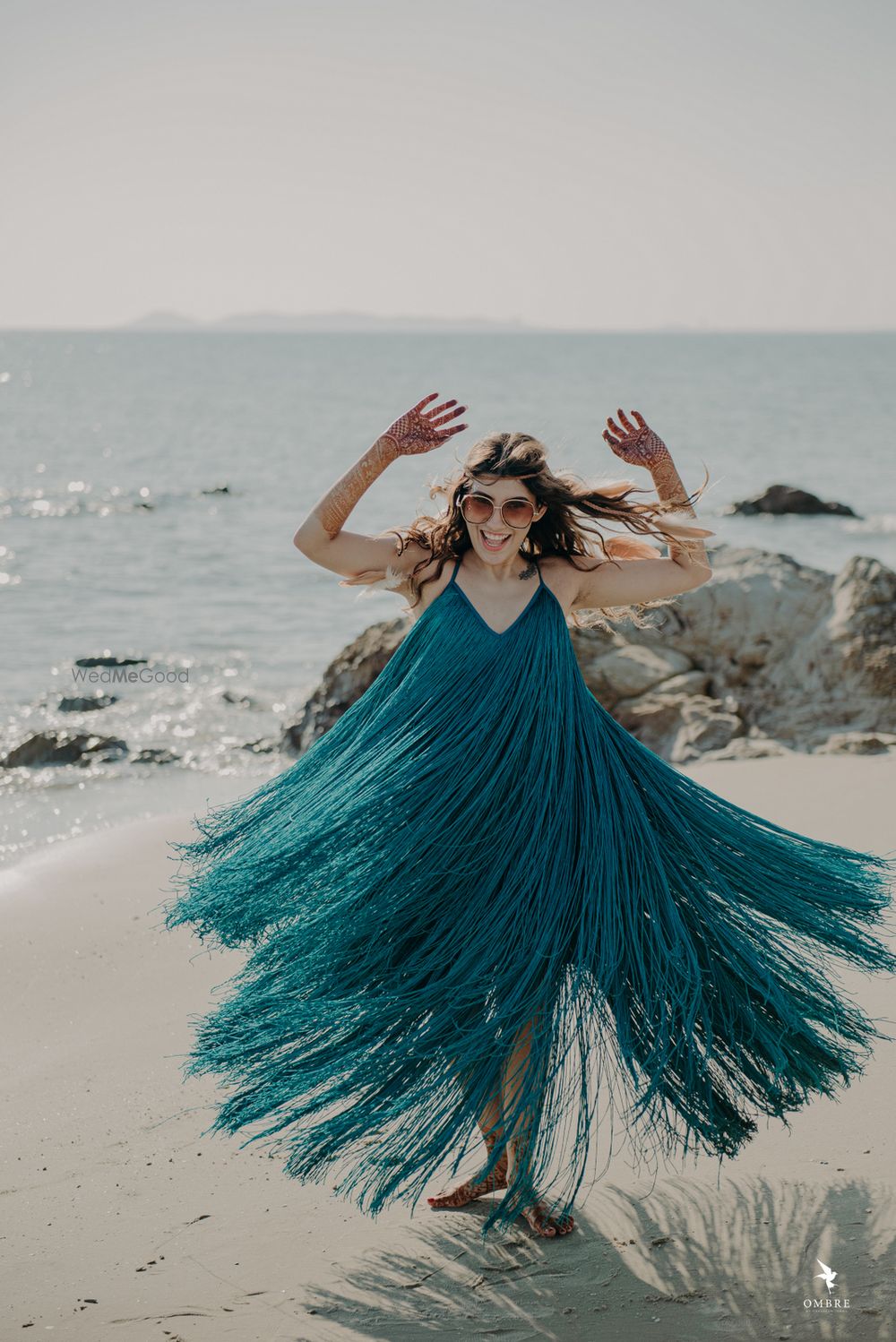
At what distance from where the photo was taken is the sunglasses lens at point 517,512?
3.52m

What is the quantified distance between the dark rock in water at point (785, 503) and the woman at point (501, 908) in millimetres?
20161

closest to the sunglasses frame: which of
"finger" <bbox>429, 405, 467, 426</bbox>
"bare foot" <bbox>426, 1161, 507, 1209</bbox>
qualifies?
"finger" <bbox>429, 405, 467, 426</bbox>

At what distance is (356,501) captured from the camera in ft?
12.0

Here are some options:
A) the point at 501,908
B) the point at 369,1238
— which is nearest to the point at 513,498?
the point at 501,908

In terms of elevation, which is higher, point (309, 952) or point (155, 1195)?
point (309, 952)

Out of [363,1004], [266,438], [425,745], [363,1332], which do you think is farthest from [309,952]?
[266,438]

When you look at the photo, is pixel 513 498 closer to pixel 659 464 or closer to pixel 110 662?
pixel 659 464

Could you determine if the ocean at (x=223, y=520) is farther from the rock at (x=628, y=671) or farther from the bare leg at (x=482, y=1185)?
the bare leg at (x=482, y=1185)

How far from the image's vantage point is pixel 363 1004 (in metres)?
3.03

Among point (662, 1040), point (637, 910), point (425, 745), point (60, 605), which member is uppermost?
point (425, 745)

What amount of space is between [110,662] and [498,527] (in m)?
8.65

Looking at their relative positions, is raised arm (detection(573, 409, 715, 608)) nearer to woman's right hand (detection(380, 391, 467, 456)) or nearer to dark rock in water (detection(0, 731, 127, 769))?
woman's right hand (detection(380, 391, 467, 456))

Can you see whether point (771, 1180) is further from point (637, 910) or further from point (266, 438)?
point (266, 438)

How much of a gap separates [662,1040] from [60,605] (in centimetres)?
1230
